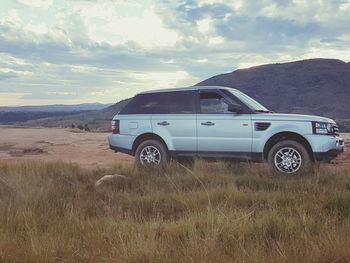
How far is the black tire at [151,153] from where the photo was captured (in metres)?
12.0

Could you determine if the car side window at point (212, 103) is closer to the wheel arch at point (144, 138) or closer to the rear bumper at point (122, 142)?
the wheel arch at point (144, 138)

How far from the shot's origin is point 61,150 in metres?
18.8

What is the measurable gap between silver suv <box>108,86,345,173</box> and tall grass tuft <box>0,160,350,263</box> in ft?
1.69

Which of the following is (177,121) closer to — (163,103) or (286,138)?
(163,103)

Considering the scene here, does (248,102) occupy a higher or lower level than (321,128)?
higher

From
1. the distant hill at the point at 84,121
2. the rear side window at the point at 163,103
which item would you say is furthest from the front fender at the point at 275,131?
the distant hill at the point at 84,121

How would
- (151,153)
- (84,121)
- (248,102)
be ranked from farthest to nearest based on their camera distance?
1. (84,121)
2. (151,153)
3. (248,102)

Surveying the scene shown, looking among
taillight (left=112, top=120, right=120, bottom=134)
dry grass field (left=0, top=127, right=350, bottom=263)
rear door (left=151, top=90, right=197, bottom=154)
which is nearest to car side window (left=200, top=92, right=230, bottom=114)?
rear door (left=151, top=90, right=197, bottom=154)

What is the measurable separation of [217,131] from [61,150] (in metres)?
8.79

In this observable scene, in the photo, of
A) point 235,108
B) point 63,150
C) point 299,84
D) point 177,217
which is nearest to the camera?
point 177,217

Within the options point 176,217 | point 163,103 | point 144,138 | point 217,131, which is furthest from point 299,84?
point 176,217

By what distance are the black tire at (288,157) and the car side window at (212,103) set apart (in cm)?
141

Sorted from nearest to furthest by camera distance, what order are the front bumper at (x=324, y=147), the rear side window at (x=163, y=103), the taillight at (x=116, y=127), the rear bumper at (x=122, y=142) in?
the front bumper at (x=324, y=147), the rear side window at (x=163, y=103), the rear bumper at (x=122, y=142), the taillight at (x=116, y=127)

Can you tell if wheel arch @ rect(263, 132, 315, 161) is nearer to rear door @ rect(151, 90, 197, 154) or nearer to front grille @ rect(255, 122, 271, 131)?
front grille @ rect(255, 122, 271, 131)
